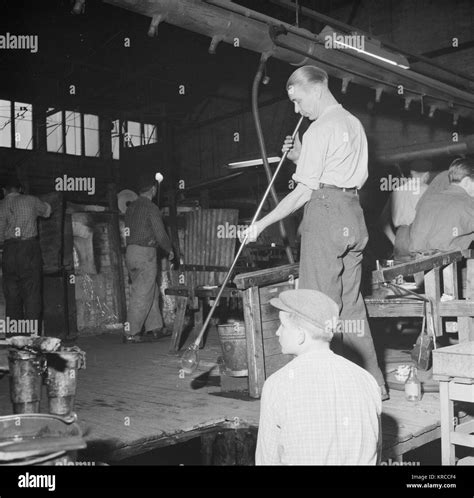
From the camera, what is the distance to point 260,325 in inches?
185

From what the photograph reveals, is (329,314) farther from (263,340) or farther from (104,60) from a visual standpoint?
(104,60)

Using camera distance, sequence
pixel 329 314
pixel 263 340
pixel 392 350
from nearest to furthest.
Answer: pixel 329 314 < pixel 263 340 < pixel 392 350

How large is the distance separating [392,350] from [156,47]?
11.7 meters

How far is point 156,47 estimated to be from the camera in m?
15.5

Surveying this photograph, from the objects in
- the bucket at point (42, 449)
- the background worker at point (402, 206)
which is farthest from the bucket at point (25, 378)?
the background worker at point (402, 206)

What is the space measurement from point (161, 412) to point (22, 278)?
4.78 meters

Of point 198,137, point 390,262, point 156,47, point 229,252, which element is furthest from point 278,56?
point 198,137

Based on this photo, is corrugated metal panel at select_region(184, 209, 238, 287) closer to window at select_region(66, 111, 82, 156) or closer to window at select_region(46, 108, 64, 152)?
window at select_region(46, 108, 64, 152)

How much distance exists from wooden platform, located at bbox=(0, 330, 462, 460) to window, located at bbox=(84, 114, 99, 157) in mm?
17885

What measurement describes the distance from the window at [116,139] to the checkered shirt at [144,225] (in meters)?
15.2

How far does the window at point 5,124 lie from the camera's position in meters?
20.1

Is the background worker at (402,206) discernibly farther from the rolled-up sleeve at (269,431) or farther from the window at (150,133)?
the window at (150,133)

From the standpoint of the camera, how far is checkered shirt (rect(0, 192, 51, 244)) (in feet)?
26.3

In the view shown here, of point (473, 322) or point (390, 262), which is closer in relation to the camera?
point (473, 322)
